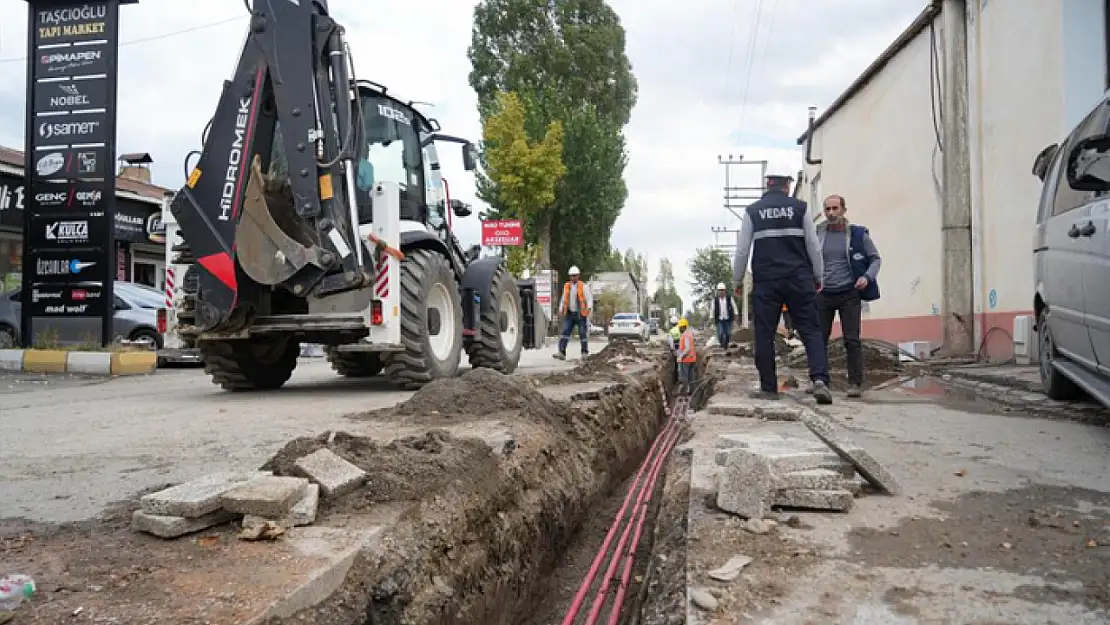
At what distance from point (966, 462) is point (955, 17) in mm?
9258

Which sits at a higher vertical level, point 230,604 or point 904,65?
point 904,65

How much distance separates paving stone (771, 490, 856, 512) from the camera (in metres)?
2.76

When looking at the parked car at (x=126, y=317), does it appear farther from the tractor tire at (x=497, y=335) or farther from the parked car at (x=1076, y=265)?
the parked car at (x=1076, y=265)

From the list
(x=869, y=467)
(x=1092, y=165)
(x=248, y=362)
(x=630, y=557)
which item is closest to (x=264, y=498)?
(x=630, y=557)

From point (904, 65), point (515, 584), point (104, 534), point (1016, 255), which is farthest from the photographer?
point (904, 65)

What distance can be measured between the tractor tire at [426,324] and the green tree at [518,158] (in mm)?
16380

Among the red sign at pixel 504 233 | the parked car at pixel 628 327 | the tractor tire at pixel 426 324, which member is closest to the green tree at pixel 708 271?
the parked car at pixel 628 327

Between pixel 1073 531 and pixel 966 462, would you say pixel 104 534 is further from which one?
pixel 966 462

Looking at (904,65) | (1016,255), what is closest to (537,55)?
(904,65)

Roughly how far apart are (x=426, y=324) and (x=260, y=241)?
1648 millimetres

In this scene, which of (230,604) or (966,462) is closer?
(230,604)

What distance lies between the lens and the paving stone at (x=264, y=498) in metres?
2.48

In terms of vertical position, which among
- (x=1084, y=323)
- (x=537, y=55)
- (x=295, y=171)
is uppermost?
(x=537, y=55)

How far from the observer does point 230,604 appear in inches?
75.0
